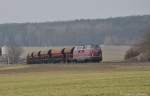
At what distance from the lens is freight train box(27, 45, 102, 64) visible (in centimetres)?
7519

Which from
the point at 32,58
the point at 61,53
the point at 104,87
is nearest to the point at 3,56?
the point at 32,58

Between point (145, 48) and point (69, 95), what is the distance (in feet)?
200

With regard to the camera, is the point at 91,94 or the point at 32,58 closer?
the point at 91,94

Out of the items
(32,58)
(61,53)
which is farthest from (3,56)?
(61,53)

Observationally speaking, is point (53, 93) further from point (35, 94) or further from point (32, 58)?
point (32, 58)

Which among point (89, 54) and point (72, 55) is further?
point (72, 55)

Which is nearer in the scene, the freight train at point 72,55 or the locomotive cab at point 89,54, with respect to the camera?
the locomotive cab at point 89,54

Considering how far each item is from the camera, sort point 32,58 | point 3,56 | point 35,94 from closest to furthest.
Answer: point 35,94
point 32,58
point 3,56

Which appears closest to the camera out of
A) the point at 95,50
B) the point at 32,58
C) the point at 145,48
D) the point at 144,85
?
the point at 144,85

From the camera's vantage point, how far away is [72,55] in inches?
3159

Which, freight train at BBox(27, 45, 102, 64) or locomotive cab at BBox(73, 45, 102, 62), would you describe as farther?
freight train at BBox(27, 45, 102, 64)

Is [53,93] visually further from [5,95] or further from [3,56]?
[3,56]

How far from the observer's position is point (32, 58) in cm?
9012

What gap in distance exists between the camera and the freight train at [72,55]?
75.2 metres
